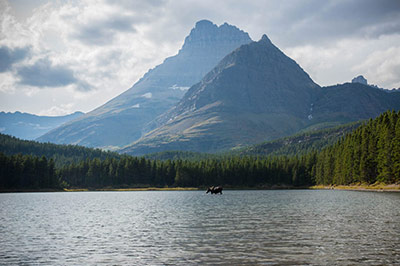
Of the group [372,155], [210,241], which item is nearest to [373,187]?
[372,155]

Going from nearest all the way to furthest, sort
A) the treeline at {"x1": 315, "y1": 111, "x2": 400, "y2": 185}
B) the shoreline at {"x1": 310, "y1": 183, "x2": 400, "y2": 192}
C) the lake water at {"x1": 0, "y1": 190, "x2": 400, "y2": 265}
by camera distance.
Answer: the lake water at {"x1": 0, "y1": 190, "x2": 400, "y2": 265}, the shoreline at {"x1": 310, "y1": 183, "x2": 400, "y2": 192}, the treeline at {"x1": 315, "y1": 111, "x2": 400, "y2": 185}

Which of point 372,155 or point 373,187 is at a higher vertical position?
point 372,155

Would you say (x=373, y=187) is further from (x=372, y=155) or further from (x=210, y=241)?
(x=210, y=241)

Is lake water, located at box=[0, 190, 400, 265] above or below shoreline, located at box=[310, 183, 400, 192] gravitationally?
below

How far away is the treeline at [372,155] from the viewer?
436 ft

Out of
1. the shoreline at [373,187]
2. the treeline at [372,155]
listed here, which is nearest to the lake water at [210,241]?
the shoreline at [373,187]

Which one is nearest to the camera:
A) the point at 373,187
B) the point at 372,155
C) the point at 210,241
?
the point at 210,241

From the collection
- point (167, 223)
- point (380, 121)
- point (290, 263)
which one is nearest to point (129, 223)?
point (167, 223)

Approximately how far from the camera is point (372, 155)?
14925 centimetres

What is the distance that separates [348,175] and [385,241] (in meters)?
144

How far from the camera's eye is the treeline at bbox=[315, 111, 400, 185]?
132750mm

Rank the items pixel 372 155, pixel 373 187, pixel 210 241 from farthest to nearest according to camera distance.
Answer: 1. pixel 372 155
2. pixel 373 187
3. pixel 210 241

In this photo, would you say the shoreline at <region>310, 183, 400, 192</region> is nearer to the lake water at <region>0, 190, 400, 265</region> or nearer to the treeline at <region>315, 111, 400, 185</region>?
the treeline at <region>315, 111, 400, 185</region>

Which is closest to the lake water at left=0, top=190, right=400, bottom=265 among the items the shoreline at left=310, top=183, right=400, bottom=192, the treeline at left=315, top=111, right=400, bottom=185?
the shoreline at left=310, top=183, right=400, bottom=192
